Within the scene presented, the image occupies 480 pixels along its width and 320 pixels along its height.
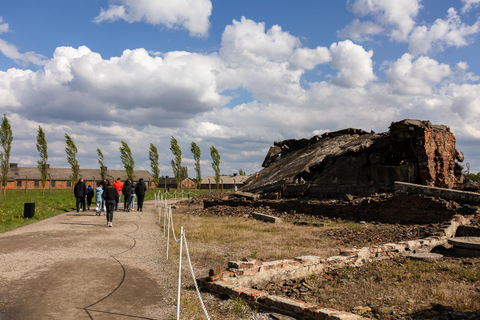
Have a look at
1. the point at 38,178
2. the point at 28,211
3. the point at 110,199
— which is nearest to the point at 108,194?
the point at 110,199

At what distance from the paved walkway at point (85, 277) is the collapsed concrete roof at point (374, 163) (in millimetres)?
10456

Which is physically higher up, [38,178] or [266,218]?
[38,178]

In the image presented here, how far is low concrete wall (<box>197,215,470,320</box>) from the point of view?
450cm

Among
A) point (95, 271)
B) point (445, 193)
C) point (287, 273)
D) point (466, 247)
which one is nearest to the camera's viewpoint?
point (287, 273)

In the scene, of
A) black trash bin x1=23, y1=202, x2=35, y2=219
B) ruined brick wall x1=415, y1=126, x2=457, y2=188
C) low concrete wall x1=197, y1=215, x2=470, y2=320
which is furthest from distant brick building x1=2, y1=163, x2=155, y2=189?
low concrete wall x1=197, y1=215, x2=470, y2=320

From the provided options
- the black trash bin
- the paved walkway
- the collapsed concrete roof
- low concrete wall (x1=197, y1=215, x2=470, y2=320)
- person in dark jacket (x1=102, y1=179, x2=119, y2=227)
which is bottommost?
the paved walkway

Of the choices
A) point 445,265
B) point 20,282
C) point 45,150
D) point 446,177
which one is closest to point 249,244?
point 445,265

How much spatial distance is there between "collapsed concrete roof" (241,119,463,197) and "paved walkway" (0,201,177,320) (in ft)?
34.3

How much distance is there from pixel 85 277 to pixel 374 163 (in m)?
14.6

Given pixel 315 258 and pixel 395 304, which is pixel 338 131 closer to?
pixel 315 258

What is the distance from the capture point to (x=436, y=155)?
16.4m

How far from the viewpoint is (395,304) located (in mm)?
5008

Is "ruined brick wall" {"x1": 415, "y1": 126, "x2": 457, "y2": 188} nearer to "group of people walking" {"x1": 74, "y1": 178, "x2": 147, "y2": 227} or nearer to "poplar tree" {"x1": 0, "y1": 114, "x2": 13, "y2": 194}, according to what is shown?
"group of people walking" {"x1": 74, "y1": 178, "x2": 147, "y2": 227}

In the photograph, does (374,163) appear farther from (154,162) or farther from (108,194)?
(154,162)
